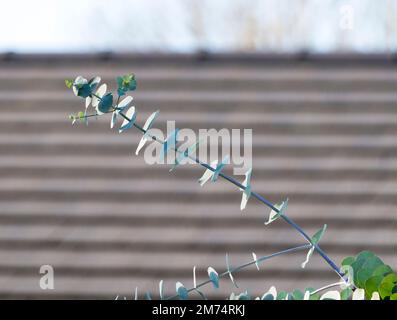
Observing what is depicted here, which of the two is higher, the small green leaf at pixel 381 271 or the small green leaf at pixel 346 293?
the small green leaf at pixel 381 271

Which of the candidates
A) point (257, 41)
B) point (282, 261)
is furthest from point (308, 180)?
point (257, 41)

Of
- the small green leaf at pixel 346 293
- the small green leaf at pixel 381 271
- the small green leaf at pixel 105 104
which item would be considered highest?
the small green leaf at pixel 105 104

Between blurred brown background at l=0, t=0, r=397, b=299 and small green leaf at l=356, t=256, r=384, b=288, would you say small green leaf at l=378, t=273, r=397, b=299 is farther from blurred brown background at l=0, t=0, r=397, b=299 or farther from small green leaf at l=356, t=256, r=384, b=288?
blurred brown background at l=0, t=0, r=397, b=299

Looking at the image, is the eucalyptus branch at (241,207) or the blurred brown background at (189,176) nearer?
the eucalyptus branch at (241,207)

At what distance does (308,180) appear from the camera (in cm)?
474

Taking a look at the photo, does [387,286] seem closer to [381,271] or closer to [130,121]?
[381,271]

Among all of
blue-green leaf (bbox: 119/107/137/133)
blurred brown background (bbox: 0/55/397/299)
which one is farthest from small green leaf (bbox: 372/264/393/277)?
blurred brown background (bbox: 0/55/397/299)

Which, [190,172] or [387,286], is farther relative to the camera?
[190,172]

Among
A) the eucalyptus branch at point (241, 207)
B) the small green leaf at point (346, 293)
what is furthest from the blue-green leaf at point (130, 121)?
the small green leaf at point (346, 293)

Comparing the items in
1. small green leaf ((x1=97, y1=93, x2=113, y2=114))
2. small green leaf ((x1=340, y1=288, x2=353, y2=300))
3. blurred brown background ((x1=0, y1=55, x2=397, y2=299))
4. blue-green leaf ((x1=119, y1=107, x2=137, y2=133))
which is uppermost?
blurred brown background ((x1=0, y1=55, x2=397, y2=299))

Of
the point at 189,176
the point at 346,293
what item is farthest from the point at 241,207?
the point at 189,176

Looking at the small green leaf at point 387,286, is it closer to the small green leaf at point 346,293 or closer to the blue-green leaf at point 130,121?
the small green leaf at point 346,293

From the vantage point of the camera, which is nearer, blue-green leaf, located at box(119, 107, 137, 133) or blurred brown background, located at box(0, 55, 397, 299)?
blue-green leaf, located at box(119, 107, 137, 133)
